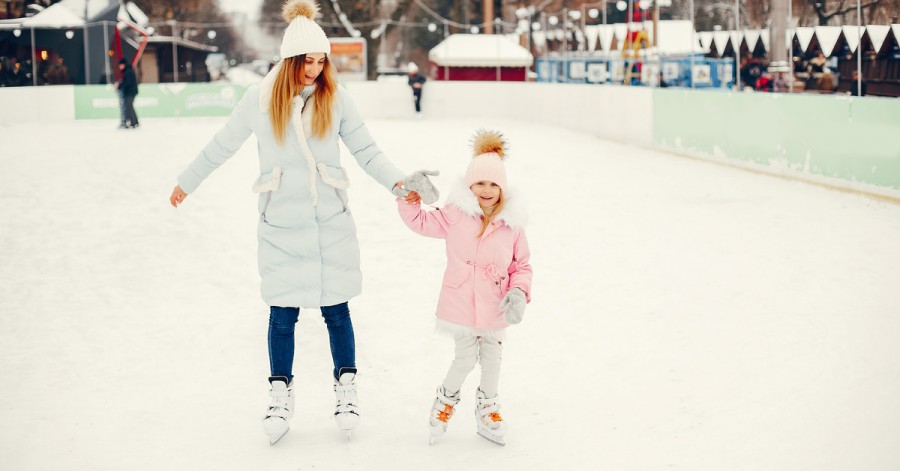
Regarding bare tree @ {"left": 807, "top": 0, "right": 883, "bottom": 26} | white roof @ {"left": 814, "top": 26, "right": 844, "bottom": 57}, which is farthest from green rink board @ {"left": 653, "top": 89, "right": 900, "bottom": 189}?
bare tree @ {"left": 807, "top": 0, "right": 883, "bottom": 26}

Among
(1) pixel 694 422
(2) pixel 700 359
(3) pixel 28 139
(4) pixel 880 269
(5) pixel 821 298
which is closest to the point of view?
(1) pixel 694 422

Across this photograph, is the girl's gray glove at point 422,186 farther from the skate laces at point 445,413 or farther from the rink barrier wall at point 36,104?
the rink barrier wall at point 36,104

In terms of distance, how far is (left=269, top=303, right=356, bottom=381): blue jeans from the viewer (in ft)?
12.8

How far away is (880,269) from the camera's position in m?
7.12

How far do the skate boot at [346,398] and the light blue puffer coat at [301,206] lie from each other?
0.93ft

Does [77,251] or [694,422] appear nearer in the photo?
[694,422]

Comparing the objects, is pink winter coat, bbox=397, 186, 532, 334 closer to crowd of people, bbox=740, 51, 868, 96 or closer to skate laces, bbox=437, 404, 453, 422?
skate laces, bbox=437, 404, 453, 422

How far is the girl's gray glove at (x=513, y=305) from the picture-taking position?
366 cm

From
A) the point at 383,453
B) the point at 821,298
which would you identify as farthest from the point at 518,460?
the point at 821,298

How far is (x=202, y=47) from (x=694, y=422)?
96.0 ft

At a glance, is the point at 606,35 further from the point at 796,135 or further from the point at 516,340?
the point at 516,340

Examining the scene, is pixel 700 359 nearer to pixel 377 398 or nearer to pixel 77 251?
pixel 377 398

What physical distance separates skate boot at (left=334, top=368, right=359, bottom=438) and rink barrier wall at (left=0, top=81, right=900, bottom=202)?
296 inches

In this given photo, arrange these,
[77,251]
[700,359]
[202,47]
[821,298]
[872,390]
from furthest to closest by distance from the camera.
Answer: [202,47] < [77,251] < [821,298] < [700,359] < [872,390]
